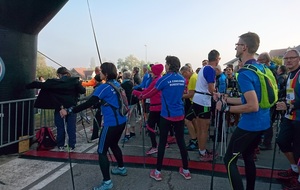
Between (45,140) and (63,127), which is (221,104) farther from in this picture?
(45,140)

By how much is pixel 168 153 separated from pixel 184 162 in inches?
54.5

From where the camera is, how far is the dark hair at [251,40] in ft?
A: 9.37

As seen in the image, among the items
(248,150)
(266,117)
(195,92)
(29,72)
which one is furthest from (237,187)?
(29,72)

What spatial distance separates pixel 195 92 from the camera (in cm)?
505

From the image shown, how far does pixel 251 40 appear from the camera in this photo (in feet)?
9.37

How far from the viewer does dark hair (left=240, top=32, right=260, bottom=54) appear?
2.86 meters

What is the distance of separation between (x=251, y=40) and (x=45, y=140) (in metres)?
4.79

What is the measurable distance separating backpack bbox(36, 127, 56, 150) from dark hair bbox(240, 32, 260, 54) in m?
4.69

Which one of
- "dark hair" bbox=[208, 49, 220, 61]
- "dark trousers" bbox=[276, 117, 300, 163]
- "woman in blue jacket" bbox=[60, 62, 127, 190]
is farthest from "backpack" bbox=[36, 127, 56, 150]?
"dark trousers" bbox=[276, 117, 300, 163]

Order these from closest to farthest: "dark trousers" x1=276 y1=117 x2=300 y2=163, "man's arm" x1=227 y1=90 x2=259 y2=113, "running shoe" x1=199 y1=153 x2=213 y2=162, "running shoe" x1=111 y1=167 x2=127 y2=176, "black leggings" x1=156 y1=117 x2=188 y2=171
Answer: "man's arm" x1=227 y1=90 x2=259 y2=113 < "dark trousers" x1=276 y1=117 x2=300 y2=163 < "black leggings" x1=156 y1=117 x2=188 y2=171 < "running shoe" x1=111 y1=167 x2=127 y2=176 < "running shoe" x1=199 y1=153 x2=213 y2=162

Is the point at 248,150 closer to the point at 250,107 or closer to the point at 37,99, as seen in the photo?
the point at 250,107

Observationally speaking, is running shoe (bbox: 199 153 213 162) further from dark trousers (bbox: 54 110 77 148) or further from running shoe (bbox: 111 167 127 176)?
dark trousers (bbox: 54 110 77 148)


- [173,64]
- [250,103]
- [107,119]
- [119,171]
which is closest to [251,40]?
[250,103]

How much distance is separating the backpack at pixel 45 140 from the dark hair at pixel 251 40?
469 centimetres
